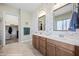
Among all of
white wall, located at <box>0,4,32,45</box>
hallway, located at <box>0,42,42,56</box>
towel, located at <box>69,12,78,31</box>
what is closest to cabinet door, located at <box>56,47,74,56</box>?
towel, located at <box>69,12,78,31</box>

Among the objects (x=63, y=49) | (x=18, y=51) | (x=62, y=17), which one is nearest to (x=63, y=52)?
(x=63, y=49)

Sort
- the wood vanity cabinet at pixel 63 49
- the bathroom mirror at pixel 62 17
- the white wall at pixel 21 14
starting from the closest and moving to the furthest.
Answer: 1. the wood vanity cabinet at pixel 63 49
2. the bathroom mirror at pixel 62 17
3. the white wall at pixel 21 14

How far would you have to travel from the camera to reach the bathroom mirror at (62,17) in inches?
101

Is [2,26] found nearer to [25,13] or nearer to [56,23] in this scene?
[25,13]

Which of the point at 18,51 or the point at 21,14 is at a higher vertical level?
the point at 21,14

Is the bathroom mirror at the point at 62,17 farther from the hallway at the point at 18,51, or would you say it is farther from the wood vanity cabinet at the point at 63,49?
the hallway at the point at 18,51

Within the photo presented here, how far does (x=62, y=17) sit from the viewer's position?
9.41 feet

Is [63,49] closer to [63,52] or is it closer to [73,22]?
→ [63,52]

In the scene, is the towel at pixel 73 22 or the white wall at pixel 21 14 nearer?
the towel at pixel 73 22

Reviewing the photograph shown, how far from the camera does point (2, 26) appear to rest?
5.21 metres

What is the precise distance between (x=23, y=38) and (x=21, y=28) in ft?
2.26

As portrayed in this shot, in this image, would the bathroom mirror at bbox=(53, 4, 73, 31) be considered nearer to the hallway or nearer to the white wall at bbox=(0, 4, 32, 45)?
the hallway

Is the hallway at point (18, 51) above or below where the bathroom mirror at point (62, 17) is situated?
below

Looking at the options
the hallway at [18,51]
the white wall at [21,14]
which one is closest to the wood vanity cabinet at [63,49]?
the hallway at [18,51]
